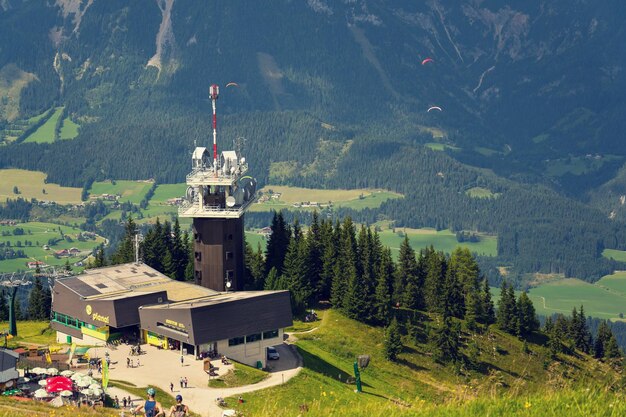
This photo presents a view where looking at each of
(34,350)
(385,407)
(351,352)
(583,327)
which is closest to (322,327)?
(351,352)

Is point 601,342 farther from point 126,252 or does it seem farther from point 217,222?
point 126,252

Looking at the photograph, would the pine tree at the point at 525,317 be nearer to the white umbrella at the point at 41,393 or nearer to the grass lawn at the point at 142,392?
the grass lawn at the point at 142,392

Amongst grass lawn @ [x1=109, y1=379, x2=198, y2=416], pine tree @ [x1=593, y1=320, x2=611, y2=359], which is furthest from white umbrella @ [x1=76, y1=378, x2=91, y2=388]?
pine tree @ [x1=593, y1=320, x2=611, y2=359]

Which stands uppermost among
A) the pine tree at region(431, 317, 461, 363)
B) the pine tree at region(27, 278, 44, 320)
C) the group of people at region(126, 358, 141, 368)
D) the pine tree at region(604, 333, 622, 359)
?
the pine tree at region(27, 278, 44, 320)

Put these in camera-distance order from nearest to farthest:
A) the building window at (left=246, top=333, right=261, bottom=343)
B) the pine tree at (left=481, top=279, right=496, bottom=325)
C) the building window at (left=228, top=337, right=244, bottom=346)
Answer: the building window at (left=228, top=337, right=244, bottom=346) < the building window at (left=246, top=333, right=261, bottom=343) < the pine tree at (left=481, top=279, right=496, bottom=325)

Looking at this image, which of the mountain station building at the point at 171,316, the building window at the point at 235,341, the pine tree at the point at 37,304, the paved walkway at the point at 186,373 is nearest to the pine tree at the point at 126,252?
the pine tree at the point at 37,304

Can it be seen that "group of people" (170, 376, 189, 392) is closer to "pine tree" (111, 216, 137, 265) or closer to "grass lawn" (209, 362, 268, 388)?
"grass lawn" (209, 362, 268, 388)
